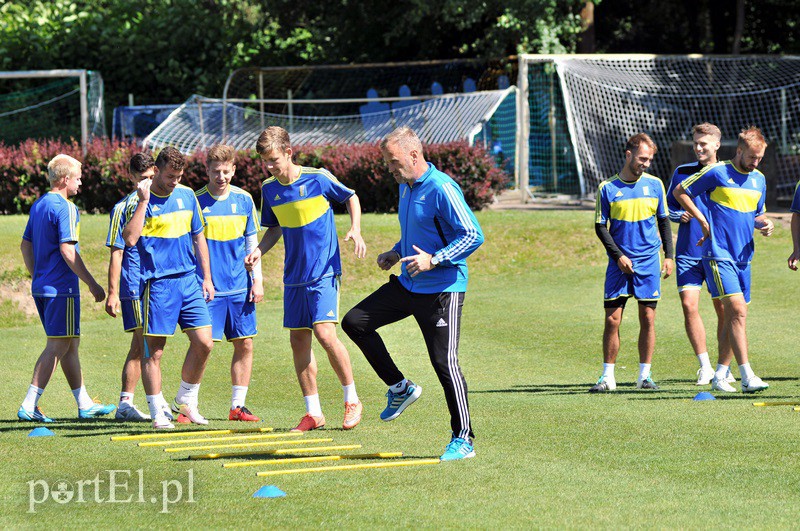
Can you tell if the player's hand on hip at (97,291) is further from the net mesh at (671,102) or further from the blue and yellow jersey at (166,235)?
the net mesh at (671,102)

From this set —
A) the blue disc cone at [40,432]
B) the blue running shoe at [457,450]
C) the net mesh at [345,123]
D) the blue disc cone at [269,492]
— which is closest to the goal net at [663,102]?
the net mesh at [345,123]

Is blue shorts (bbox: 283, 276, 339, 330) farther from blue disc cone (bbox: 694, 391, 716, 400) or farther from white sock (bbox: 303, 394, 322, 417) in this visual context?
blue disc cone (bbox: 694, 391, 716, 400)

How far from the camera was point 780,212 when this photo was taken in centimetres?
2334

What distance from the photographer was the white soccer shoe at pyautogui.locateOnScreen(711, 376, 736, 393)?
973 centimetres

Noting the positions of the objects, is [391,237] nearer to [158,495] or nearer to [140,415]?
[140,415]

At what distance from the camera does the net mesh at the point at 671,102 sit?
2628cm

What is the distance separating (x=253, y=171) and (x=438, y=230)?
16.5 meters

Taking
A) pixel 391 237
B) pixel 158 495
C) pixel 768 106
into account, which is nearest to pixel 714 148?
pixel 158 495

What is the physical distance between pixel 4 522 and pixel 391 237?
14.0m

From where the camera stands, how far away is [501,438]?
780 cm

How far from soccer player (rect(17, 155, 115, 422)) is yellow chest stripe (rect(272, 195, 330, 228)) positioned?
1586mm

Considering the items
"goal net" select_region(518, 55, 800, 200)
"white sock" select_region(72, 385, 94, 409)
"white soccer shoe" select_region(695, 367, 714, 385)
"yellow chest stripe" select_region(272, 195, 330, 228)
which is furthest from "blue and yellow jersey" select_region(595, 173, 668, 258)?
"goal net" select_region(518, 55, 800, 200)

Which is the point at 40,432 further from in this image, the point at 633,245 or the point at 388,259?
the point at 633,245

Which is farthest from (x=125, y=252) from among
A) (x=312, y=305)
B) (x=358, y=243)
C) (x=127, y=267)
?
(x=358, y=243)
